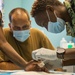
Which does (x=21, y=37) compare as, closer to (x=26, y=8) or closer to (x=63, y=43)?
(x=63, y=43)

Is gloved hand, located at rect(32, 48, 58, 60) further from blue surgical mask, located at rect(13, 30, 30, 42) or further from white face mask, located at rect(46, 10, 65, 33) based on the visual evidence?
blue surgical mask, located at rect(13, 30, 30, 42)

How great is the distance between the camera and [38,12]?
137 cm

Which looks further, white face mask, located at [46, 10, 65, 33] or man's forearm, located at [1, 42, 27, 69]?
man's forearm, located at [1, 42, 27, 69]

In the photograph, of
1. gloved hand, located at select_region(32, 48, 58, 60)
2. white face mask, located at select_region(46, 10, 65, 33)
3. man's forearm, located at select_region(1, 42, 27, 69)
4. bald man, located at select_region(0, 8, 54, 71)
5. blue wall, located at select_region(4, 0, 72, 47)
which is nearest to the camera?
gloved hand, located at select_region(32, 48, 58, 60)

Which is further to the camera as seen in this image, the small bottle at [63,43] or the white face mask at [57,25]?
the small bottle at [63,43]

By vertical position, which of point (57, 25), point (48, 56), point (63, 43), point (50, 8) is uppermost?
point (50, 8)

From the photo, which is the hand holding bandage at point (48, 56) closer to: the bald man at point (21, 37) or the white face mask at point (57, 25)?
the white face mask at point (57, 25)

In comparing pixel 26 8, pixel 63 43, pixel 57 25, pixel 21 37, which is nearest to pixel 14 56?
pixel 21 37

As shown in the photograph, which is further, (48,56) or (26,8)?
(26,8)

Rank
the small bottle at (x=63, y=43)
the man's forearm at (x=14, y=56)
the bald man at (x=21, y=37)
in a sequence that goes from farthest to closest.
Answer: the small bottle at (x=63, y=43), the bald man at (x=21, y=37), the man's forearm at (x=14, y=56)

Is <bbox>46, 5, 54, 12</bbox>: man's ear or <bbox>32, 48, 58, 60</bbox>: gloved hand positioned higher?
<bbox>46, 5, 54, 12</bbox>: man's ear

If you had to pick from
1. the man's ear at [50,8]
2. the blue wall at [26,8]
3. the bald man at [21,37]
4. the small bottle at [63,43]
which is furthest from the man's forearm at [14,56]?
the blue wall at [26,8]

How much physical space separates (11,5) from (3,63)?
134 centimetres

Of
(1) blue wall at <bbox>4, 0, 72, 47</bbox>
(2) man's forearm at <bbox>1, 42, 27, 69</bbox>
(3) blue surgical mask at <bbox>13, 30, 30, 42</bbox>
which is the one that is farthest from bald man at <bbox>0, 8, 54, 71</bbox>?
(1) blue wall at <bbox>4, 0, 72, 47</bbox>
